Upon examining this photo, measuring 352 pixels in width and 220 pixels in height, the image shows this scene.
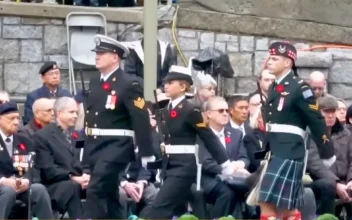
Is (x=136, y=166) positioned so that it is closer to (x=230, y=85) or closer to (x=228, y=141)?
(x=228, y=141)

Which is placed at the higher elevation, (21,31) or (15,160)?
(21,31)

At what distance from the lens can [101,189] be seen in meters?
14.9

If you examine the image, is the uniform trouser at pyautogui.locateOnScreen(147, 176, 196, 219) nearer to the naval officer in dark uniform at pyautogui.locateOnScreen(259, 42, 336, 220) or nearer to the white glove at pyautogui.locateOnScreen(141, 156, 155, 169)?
the white glove at pyautogui.locateOnScreen(141, 156, 155, 169)

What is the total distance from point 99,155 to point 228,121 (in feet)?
5.67

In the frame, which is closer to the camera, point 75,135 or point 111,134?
point 111,134

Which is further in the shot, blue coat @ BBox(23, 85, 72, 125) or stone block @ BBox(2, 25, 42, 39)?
stone block @ BBox(2, 25, 42, 39)

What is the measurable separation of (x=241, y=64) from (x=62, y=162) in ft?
12.8

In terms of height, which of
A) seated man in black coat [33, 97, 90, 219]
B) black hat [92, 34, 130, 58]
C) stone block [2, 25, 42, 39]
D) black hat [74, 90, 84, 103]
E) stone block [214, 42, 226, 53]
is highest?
black hat [92, 34, 130, 58]

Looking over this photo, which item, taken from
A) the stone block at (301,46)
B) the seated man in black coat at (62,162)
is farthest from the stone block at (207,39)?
the seated man in black coat at (62,162)

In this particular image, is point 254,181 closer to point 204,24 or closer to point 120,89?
point 120,89

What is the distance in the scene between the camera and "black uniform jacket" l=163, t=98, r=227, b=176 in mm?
15195

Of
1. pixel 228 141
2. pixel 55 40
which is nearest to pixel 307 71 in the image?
pixel 55 40

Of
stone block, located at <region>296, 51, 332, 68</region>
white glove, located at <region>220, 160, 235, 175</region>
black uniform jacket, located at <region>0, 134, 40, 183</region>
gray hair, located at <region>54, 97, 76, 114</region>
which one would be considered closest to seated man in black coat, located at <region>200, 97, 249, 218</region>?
white glove, located at <region>220, 160, 235, 175</region>

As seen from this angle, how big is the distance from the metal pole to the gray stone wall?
1.85m
